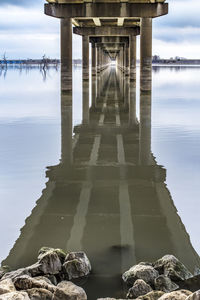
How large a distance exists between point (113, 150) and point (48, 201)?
386cm

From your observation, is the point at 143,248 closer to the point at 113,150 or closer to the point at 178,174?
the point at 178,174

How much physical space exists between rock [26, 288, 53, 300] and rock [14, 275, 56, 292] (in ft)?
0.23

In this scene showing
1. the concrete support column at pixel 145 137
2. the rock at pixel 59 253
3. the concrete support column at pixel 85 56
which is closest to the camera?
the rock at pixel 59 253

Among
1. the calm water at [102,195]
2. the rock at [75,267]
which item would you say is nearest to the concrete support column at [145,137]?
the calm water at [102,195]

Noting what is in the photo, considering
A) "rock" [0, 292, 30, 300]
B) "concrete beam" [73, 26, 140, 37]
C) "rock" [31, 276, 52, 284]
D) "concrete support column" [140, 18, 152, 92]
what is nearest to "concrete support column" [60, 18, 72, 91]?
"concrete support column" [140, 18, 152, 92]

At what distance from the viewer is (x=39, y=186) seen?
7004 millimetres

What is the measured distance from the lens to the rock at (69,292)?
11.8 feet

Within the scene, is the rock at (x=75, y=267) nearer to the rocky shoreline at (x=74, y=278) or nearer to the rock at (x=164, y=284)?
the rocky shoreline at (x=74, y=278)

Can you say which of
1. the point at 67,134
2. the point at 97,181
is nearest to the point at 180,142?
the point at 67,134

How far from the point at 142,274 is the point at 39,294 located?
0.96 m

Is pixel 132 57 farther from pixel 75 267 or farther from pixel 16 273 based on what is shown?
pixel 16 273

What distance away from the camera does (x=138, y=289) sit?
12.5ft

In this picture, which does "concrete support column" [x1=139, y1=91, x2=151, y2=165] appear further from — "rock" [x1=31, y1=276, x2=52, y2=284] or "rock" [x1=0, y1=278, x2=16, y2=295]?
"rock" [x1=0, y1=278, x2=16, y2=295]

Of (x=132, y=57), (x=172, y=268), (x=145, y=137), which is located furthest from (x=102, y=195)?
(x=132, y=57)
